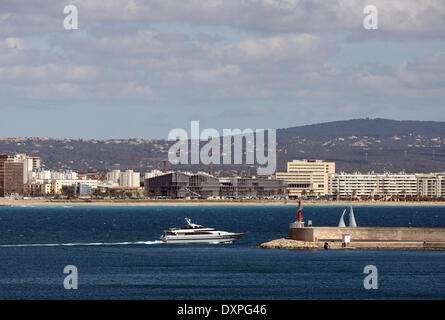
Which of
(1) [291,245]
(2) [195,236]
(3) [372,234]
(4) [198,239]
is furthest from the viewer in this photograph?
(4) [198,239]

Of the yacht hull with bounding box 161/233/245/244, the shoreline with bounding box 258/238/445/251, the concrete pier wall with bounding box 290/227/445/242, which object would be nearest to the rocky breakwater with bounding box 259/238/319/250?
the shoreline with bounding box 258/238/445/251

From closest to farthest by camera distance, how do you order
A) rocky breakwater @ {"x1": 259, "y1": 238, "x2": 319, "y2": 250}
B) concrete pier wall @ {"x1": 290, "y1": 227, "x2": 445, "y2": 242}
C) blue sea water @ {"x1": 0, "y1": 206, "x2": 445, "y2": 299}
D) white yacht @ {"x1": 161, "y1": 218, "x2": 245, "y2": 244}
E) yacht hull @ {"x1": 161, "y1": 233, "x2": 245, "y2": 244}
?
blue sea water @ {"x1": 0, "y1": 206, "x2": 445, "y2": 299}, concrete pier wall @ {"x1": 290, "y1": 227, "x2": 445, "y2": 242}, rocky breakwater @ {"x1": 259, "y1": 238, "x2": 319, "y2": 250}, yacht hull @ {"x1": 161, "y1": 233, "x2": 245, "y2": 244}, white yacht @ {"x1": 161, "y1": 218, "x2": 245, "y2": 244}

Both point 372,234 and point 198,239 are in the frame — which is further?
point 198,239

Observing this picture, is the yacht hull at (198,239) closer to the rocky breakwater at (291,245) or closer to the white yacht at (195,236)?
the white yacht at (195,236)

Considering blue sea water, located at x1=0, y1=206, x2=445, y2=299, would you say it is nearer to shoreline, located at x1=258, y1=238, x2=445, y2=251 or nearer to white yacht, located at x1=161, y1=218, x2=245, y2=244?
shoreline, located at x1=258, y1=238, x2=445, y2=251

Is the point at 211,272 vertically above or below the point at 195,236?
below

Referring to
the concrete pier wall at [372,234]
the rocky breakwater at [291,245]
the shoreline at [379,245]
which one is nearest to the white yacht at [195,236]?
the rocky breakwater at [291,245]

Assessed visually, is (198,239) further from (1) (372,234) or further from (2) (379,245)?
(2) (379,245)

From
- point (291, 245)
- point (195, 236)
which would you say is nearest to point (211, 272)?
point (291, 245)

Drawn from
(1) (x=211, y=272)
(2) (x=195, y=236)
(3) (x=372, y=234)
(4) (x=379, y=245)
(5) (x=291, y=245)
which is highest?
(3) (x=372, y=234)

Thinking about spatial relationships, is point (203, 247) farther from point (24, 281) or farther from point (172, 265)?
point (24, 281)

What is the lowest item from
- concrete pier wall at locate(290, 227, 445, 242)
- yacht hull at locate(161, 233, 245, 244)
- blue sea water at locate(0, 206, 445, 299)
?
blue sea water at locate(0, 206, 445, 299)
